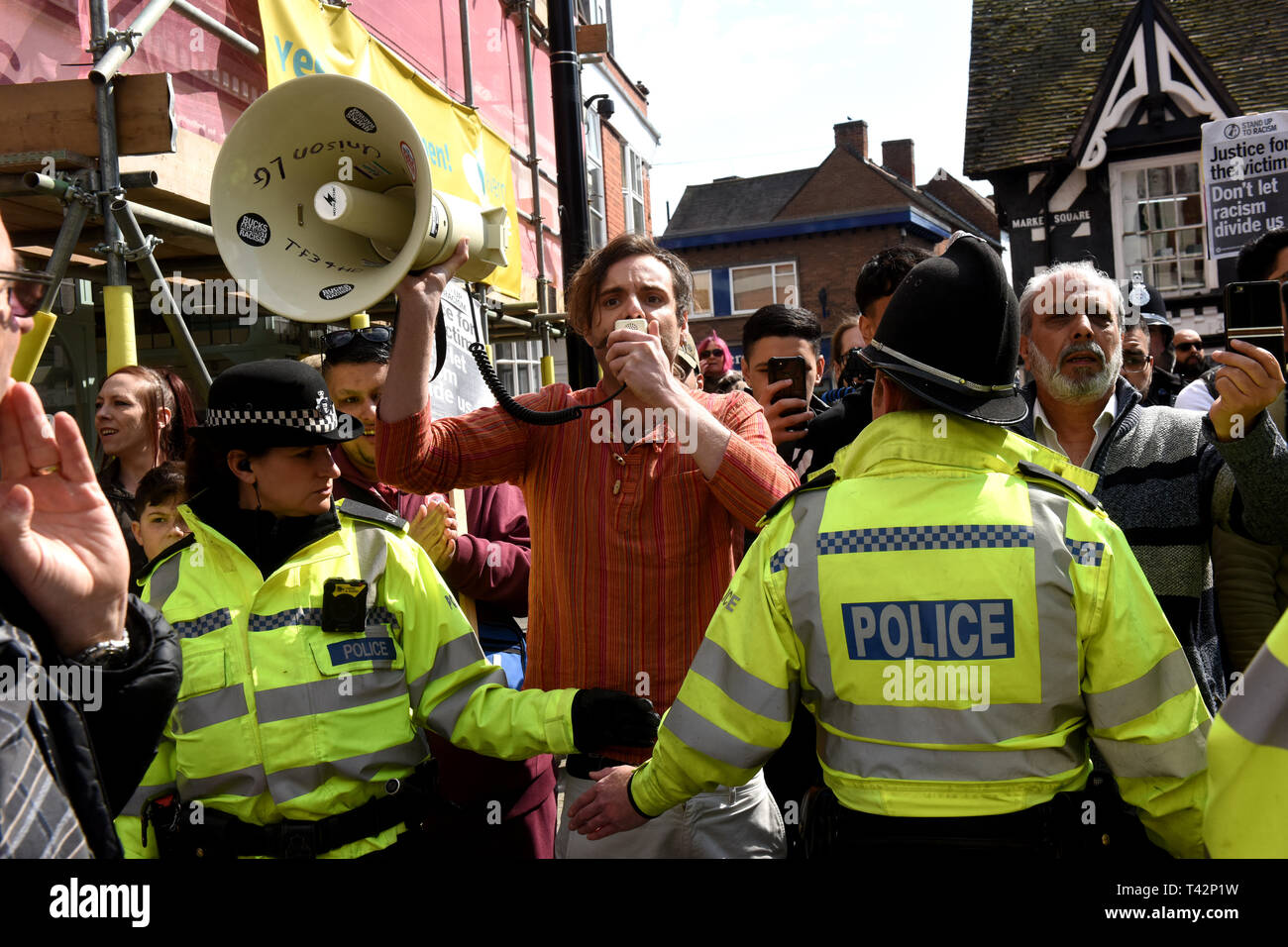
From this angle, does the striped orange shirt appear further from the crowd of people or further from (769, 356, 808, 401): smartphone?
(769, 356, 808, 401): smartphone

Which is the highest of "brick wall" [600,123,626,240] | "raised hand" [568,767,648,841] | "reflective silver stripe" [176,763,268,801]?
"brick wall" [600,123,626,240]

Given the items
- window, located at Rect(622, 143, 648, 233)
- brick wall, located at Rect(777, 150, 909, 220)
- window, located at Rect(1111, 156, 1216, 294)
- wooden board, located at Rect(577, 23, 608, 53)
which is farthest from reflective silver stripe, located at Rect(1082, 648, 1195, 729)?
brick wall, located at Rect(777, 150, 909, 220)

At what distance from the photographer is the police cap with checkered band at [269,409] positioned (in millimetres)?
2311

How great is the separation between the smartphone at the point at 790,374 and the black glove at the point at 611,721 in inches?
59.5

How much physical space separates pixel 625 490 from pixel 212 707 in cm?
103

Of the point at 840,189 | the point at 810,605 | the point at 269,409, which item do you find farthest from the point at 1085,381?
the point at 840,189

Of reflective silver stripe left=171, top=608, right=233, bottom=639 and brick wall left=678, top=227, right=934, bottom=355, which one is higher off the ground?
brick wall left=678, top=227, right=934, bottom=355

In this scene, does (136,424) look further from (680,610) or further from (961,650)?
(961,650)

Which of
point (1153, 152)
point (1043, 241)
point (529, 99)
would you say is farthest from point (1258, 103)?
point (529, 99)

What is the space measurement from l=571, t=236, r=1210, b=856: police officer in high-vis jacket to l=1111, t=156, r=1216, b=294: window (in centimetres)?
1516

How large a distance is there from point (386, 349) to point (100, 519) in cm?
203

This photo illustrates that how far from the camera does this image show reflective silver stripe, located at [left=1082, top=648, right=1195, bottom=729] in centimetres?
178
